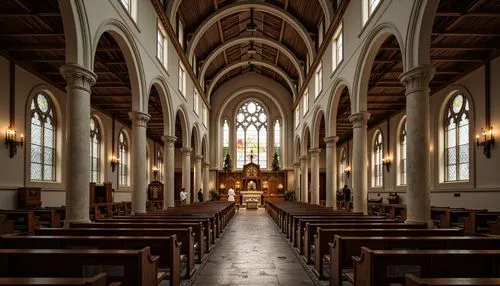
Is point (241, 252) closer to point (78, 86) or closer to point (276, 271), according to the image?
point (276, 271)

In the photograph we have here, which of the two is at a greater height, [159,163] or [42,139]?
[42,139]

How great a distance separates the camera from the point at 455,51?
14430 mm

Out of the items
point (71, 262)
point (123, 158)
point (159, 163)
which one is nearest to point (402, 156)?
point (123, 158)

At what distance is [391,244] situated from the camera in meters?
5.89

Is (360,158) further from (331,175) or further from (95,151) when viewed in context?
(95,151)

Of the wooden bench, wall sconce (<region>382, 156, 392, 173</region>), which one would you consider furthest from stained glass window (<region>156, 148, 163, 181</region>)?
the wooden bench

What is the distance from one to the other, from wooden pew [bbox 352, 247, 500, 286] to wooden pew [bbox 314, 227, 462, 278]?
1.77 metres

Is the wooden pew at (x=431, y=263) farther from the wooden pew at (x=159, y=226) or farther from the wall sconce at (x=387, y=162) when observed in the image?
the wall sconce at (x=387, y=162)

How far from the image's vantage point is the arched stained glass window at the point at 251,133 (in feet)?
124

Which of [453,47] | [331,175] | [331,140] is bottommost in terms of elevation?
[331,175]

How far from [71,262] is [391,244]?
4.15 metres

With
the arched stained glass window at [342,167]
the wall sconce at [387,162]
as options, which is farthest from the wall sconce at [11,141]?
the arched stained glass window at [342,167]

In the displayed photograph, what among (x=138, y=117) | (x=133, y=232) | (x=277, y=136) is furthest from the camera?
(x=277, y=136)

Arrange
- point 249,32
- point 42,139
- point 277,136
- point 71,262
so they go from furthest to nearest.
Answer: point 277,136, point 249,32, point 42,139, point 71,262
